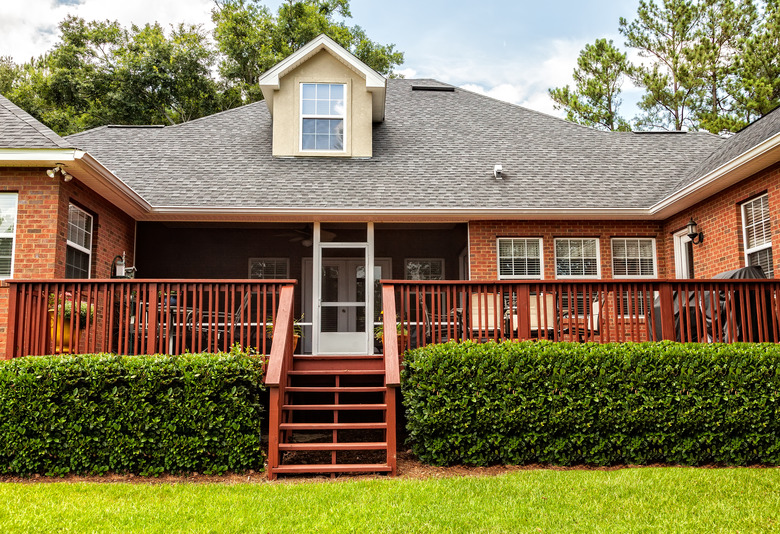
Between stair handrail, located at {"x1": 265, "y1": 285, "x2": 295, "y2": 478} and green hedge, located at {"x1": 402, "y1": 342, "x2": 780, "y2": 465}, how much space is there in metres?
1.40

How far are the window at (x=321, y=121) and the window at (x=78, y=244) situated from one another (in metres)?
4.29

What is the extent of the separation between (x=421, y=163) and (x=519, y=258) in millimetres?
2600

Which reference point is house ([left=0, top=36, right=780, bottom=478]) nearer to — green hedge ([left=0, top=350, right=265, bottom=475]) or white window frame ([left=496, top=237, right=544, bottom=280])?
white window frame ([left=496, top=237, right=544, bottom=280])

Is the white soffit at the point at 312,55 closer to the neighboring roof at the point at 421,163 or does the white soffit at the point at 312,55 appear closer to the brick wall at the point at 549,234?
the neighboring roof at the point at 421,163

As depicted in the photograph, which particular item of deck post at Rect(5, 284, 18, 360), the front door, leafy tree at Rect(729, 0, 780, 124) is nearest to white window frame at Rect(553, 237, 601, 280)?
the front door

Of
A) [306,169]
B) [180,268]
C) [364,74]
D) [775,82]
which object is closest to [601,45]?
[775,82]

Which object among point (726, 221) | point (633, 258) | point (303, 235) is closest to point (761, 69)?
point (633, 258)

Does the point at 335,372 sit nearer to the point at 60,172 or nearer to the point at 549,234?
the point at 60,172

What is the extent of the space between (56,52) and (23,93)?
6.43 ft

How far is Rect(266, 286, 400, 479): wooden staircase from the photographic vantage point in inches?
252

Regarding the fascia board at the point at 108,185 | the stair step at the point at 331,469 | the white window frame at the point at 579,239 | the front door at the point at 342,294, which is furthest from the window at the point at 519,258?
the fascia board at the point at 108,185

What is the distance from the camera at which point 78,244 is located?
9.29 m

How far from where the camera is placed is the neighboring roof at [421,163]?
431 inches

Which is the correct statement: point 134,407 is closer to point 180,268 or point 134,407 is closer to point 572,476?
point 572,476
